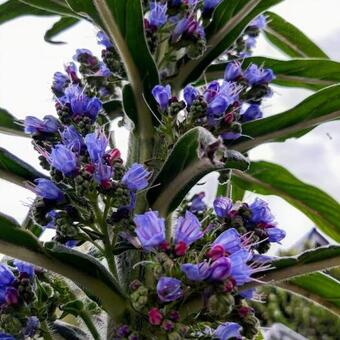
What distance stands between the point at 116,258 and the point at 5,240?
0.40 m

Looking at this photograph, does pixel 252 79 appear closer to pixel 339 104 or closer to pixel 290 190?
pixel 339 104

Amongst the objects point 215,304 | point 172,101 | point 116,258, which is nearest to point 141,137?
point 172,101

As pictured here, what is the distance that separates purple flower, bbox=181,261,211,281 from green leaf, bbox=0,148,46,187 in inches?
25.9

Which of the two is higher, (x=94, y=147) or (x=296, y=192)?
(x=94, y=147)

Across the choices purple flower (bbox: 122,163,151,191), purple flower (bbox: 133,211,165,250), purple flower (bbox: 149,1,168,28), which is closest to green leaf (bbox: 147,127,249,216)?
purple flower (bbox: 122,163,151,191)

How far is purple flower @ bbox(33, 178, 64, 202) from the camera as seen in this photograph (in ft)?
6.11

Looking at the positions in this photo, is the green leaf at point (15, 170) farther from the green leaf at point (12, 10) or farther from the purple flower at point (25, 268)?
the green leaf at point (12, 10)

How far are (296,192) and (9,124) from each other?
1211mm

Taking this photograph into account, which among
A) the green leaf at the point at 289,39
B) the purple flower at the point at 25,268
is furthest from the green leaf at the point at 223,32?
the purple flower at the point at 25,268

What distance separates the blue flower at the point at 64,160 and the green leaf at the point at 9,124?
74 cm

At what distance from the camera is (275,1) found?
2.54 meters

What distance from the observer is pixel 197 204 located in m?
2.54

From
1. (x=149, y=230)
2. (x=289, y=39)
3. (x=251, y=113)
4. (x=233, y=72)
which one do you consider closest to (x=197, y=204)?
(x=251, y=113)

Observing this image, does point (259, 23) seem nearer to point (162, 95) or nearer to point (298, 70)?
point (298, 70)
